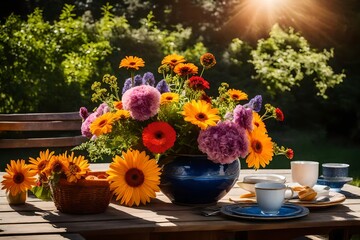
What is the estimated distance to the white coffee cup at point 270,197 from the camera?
7.82ft

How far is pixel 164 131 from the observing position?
248cm

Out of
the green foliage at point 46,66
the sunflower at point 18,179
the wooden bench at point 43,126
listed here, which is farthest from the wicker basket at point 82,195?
the green foliage at point 46,66

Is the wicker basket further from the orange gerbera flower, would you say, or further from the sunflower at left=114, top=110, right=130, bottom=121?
the sunflower at left=114, top=110, right=130, bottom=121

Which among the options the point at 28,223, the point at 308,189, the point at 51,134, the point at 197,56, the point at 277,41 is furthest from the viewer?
the point at 277,41

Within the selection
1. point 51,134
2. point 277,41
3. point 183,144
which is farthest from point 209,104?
point 277,41

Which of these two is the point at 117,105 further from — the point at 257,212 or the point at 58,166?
the point at 257,212

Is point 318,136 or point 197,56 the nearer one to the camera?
point 197,56

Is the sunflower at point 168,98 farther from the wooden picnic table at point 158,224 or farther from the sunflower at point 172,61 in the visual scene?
the wooden picnic table at point 158,224

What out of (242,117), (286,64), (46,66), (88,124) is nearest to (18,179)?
(88,124)

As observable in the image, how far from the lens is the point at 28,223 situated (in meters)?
2.33

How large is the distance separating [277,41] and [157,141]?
29.4ft

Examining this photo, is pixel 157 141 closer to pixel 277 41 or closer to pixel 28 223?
pixel 28 223

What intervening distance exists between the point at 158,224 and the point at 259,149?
566 millimetres

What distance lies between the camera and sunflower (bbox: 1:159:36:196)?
2.59m
